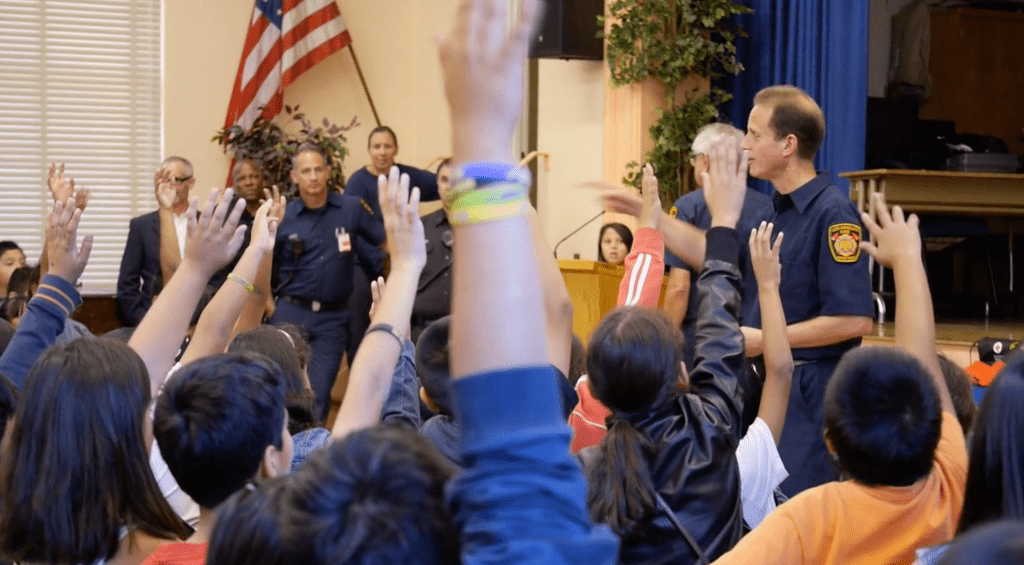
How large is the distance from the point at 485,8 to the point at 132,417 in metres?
1.05

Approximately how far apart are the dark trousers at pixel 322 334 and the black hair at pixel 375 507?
497 cm

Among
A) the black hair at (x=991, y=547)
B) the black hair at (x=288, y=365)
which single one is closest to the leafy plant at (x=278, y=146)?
the black hair at (x=288, y=365)

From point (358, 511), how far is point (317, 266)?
519 centimetres

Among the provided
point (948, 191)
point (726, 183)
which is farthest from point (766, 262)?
point (948, 191)

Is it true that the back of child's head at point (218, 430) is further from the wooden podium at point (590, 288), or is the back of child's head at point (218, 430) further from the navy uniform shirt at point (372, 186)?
the navy uniform shirt at point (372, 186)

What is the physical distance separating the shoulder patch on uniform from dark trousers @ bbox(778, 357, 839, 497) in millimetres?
308

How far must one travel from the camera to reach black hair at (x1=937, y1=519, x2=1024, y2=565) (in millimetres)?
678

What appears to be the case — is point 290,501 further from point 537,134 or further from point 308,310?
point 537,134

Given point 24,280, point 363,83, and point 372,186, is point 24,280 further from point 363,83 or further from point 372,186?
point 363,83

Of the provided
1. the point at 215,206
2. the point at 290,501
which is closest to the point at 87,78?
the point at 215,206

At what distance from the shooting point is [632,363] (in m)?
1.81

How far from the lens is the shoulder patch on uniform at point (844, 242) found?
9.70 ft

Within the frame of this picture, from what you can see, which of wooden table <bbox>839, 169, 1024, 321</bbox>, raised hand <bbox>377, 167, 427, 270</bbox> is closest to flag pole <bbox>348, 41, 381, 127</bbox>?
wooden table <bbox>839, 169, 1024, 321</bbox>

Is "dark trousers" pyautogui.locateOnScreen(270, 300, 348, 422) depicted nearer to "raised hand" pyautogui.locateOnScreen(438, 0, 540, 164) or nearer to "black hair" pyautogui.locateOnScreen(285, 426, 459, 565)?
"black hair" pyautogui.locateOnScreen(285, 426, 459, 565)
